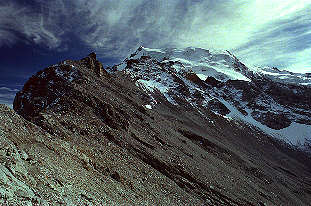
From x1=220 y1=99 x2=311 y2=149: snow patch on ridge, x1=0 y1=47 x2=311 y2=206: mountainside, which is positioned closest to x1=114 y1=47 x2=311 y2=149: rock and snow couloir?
x1=220 y1=99 x2=311 y2=149: snow patch on ridge

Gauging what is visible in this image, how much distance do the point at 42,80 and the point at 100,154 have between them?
803 inches

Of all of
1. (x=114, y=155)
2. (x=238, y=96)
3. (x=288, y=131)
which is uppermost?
(x=238, y=96)

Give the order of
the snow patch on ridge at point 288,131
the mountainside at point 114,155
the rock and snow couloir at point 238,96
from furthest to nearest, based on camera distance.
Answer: the snow patch on ridge at point 288,131 → the rock and snow couloir at point 238,96 → the mountainside at point 114,155

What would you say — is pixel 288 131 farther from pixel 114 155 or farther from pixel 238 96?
pixel 114 155

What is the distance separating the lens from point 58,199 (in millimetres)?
11367

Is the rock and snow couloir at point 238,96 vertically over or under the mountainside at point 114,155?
over

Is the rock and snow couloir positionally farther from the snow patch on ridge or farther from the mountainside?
the mountainside

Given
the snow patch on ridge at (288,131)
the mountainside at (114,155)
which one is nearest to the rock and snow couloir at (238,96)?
the snow patch on ridge at (288,131)

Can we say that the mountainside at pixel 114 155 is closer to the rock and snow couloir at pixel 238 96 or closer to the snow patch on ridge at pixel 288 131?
the rock and snow couloir at pixel 238 96

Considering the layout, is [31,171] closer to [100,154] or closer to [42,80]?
[100,154]

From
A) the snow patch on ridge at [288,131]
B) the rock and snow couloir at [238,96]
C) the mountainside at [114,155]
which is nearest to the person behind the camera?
the mountainside at [114,155]

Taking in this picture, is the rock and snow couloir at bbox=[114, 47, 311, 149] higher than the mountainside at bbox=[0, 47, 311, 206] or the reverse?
higher

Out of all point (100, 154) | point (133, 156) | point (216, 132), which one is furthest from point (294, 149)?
point (100, 154)

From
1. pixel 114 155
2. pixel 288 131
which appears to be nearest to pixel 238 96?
pixel 288 131
